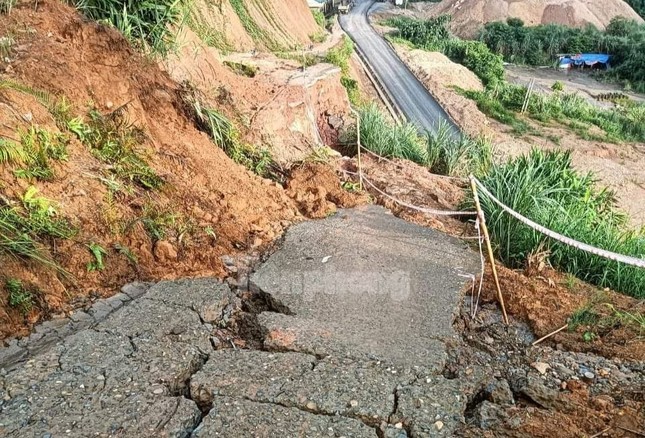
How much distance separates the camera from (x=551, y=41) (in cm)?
3897

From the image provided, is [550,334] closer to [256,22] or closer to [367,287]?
[367,287]

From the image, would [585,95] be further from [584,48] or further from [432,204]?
[432,204]

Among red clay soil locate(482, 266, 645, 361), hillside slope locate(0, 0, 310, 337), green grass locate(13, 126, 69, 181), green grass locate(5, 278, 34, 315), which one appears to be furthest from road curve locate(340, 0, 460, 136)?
green grass locate(5, 278, 34, 315)

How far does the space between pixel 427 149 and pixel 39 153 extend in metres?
6.35

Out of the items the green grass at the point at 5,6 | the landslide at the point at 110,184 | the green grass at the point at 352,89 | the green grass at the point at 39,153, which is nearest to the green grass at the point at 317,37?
the green grass at the point at 352,89

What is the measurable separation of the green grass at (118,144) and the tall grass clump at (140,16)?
145cm

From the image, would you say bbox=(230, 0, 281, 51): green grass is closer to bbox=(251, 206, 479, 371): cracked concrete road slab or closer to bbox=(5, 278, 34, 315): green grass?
bbox=(251, 206, 479, 371): cracked concrete road slab

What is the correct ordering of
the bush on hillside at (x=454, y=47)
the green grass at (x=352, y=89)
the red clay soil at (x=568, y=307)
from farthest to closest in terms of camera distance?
the bush on hillside at (x=454, y=47)
the green grass at (x=352, y=89)
the red clay soil at (x=568, y=307)

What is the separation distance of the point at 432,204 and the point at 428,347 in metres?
3.21

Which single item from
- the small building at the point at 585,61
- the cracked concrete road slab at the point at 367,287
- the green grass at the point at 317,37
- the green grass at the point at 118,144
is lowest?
the small building at the point at 585,61

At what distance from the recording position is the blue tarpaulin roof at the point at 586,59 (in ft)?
122

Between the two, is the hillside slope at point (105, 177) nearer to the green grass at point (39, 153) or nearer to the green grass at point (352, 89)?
the green grass at point (39, 153)

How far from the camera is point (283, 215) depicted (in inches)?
225

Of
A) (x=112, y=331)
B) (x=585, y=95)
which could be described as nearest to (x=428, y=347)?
(x=112, y=331)
